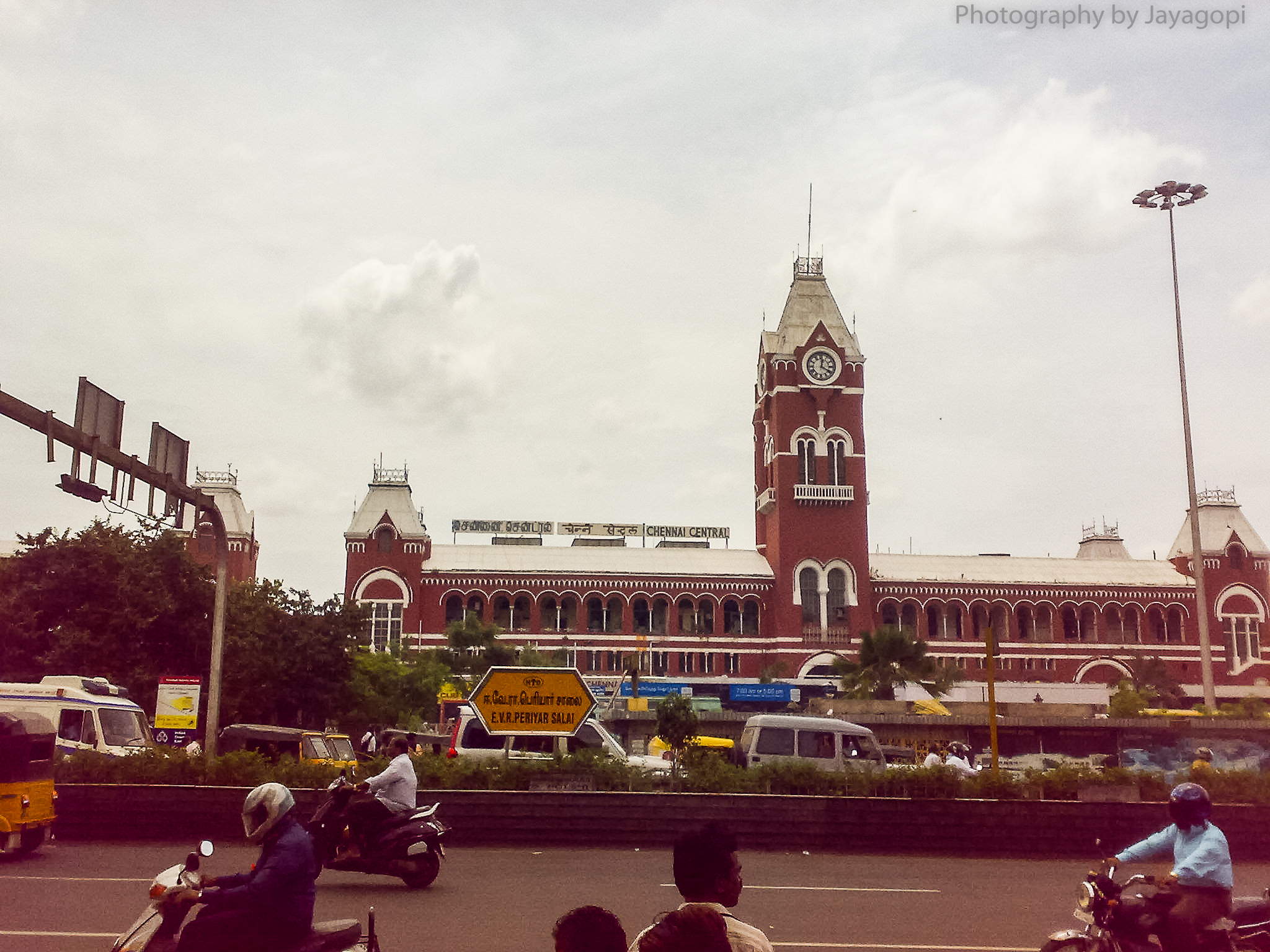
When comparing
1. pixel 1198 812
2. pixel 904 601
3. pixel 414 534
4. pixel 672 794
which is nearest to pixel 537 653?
pixel 414 534

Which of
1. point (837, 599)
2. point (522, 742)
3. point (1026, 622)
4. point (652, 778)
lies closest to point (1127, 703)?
point (1026, 622)

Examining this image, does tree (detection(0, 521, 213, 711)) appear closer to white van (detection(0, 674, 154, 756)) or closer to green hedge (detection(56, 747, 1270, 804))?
white van (detection(0, 674, 154, 756))

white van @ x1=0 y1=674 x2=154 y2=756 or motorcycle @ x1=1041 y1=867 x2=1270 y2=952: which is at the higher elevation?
white van @ x1=0 y1=674 x2=154 y2=756

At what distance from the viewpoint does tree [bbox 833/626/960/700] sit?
46719 millimetres

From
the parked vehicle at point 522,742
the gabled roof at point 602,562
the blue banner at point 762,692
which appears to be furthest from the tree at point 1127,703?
the parked vehicle at point 522,742

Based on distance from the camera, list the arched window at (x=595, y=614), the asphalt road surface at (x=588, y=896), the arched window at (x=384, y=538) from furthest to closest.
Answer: the arched window at (x=595, y=614), the arched window at (x=384, y=538), the asphalt road surface at (x=588, y=896)

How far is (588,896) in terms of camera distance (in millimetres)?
10336

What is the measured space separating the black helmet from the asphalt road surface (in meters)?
2.55

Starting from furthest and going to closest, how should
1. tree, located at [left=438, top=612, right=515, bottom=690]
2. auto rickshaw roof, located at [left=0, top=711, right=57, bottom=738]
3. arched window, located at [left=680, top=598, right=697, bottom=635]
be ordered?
arched window, located at [left=680, top=598, right=697, bottom=635] < tree, located at [left=438, top=612, right=515, bottom=690] < auto rickshaw roof, located at [left=0, top=711, right=57, bottom=738]

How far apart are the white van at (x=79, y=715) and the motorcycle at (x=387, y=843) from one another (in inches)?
435

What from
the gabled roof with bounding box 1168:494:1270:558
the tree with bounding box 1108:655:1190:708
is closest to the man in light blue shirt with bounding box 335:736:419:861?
the tree with bounding box 1108:655:1190:708

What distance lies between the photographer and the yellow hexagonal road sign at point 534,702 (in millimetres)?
15992

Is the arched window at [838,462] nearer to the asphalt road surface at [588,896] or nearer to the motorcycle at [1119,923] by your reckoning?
the asphalt road surface at [588,896]

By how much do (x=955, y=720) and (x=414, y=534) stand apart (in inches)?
1248
